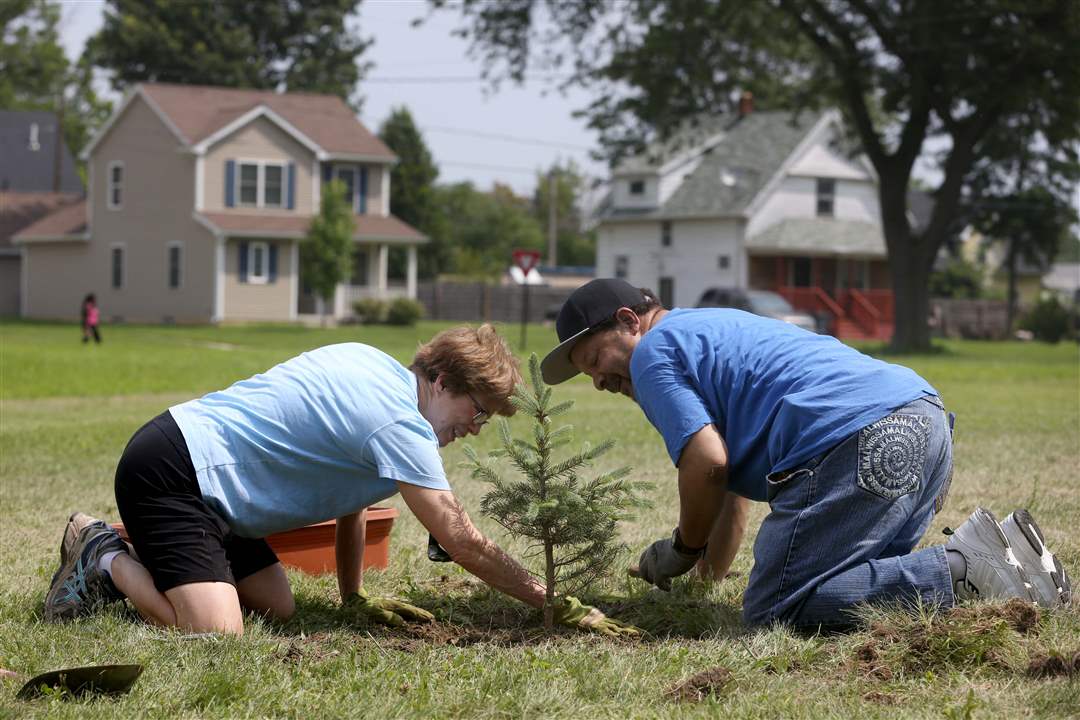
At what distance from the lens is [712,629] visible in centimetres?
479

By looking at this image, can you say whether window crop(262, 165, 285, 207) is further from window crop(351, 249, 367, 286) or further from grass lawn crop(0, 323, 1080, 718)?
grass lawn crop(0, 323, 1080, 718)

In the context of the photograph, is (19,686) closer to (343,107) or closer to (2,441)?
(2,441)

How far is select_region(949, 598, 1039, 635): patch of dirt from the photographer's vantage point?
4.14 meters

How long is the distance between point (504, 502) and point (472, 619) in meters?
0.59

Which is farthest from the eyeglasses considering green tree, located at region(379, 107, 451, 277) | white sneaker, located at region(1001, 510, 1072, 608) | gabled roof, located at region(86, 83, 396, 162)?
green tree, located at region(379, 107, 451, 277)

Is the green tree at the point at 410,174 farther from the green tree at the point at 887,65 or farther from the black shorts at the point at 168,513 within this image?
the black shorts at the point at 168,513

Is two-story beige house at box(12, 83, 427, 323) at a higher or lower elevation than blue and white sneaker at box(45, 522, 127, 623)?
higher

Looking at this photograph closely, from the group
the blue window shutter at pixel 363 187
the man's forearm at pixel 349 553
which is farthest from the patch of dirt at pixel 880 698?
the blue window shutter at pixel 363 187

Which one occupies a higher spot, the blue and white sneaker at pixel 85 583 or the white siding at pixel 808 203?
the white siding at pixel 808 203

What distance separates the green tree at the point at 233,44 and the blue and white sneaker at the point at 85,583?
5696 centimetres

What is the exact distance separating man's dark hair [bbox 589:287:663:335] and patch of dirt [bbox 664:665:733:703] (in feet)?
4.57

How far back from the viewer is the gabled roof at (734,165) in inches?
2010

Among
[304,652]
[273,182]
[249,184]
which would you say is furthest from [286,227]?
[304,652]

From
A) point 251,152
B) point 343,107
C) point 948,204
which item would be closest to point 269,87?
point 343,107
